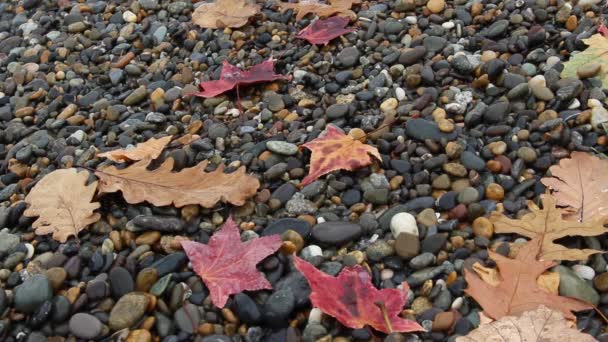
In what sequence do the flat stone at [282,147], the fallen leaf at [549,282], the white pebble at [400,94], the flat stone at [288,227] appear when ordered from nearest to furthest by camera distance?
the fallen leaf at [549,282] < the flat stone at [288,227] < the flat stone at [282,147] < the white pebble at [400,94]

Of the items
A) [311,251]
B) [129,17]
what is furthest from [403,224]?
[129,17]

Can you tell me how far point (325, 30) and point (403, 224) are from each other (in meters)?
1.12

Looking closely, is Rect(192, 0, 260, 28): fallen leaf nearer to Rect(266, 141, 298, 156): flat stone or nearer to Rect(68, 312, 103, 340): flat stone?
Rect(266, 141, 298, 156): flat stone

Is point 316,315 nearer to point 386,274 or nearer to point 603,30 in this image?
point 386,274

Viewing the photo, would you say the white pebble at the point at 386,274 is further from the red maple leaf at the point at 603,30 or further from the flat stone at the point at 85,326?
the red maple leaf at the point at 603,30

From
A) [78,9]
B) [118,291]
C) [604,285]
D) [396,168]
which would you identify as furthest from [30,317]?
[78,9]

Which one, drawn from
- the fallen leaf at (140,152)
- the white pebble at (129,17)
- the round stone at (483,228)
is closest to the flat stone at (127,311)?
the fallen leaf at (140,152)

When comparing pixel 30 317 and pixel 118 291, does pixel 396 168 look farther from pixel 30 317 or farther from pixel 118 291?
pixel 30 317

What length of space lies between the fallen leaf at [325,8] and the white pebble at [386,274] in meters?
1.32

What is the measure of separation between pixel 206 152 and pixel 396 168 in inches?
26.3

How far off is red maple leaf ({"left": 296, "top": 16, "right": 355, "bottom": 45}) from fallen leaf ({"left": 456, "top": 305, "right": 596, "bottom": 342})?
144cm

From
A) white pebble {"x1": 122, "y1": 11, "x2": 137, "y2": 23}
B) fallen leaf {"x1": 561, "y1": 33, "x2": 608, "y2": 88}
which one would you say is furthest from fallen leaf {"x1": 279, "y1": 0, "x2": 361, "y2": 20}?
fallen leaf {"x1": 561, "y1": 33, "x2": 608, "y2": 88}

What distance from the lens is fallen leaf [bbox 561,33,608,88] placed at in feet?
7.33

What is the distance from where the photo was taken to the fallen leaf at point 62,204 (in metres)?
1.98
